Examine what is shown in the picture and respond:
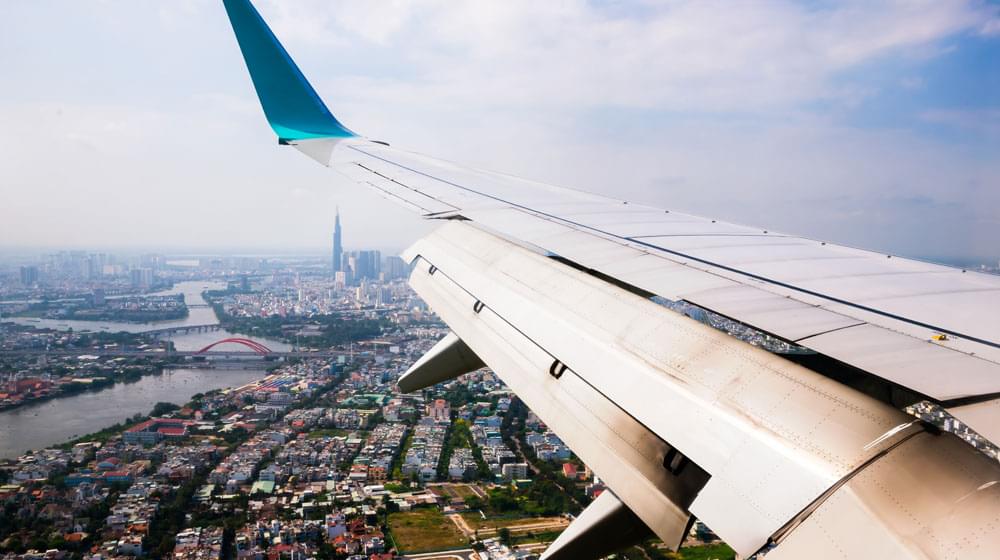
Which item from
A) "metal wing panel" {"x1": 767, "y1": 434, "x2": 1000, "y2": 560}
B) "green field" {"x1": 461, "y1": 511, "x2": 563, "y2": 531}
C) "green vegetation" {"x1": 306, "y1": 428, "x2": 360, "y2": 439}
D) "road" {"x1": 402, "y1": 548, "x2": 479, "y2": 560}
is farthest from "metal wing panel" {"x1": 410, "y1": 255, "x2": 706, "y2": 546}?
"green vegetation" {"x1": 306, "y1": 428, "x2": 360, "y2": 439}

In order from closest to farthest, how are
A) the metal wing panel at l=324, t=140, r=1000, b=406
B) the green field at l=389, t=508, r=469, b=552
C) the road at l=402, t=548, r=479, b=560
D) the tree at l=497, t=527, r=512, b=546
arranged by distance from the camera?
the metal wing panel at l=324, t=140, r=1000, b=406
the road at l=402, t=548, r=479, b=560
the tree at l=497, t=527, r=512, b=546
the green field at l=389, t=508, r=469, b=552

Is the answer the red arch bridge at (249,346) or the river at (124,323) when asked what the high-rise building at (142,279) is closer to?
the river at (124,323)

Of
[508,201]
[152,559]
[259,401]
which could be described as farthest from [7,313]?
[508,201]

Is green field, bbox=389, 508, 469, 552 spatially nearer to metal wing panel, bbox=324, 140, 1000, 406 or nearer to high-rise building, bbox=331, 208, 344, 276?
metal wing panel, bbox=324, 140, 1000, 406

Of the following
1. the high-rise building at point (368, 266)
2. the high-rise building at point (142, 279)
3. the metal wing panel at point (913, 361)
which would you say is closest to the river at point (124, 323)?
the high-rise building at point (142, 279)

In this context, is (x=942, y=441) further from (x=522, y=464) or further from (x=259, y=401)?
(x=259, y=401)
